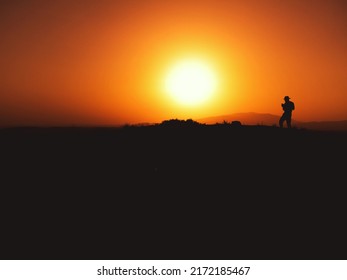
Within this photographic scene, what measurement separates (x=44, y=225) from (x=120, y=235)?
266 cm

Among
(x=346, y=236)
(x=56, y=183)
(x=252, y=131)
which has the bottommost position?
(x=346, y=236)

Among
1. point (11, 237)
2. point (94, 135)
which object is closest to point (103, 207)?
point (11, 237)

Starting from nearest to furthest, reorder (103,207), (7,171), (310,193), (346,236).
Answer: (346,236) < (103,207) < (310,193) < (7,171)

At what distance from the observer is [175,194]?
14156 mm

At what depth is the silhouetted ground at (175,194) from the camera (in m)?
10.3

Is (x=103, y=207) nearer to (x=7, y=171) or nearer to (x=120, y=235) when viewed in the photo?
(x=120, y=235)

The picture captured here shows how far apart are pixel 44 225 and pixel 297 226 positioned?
7985 mm

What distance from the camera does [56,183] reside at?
50.2 ft

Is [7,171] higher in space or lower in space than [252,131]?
lower

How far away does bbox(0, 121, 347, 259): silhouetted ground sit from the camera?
1027cm

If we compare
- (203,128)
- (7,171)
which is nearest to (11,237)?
(7,171)

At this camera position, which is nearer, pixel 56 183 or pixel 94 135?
pixel 56 183

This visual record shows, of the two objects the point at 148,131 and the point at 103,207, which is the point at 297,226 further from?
the point at 148,131

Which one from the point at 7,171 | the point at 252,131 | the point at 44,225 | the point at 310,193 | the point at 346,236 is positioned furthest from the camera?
the point at 252,131
